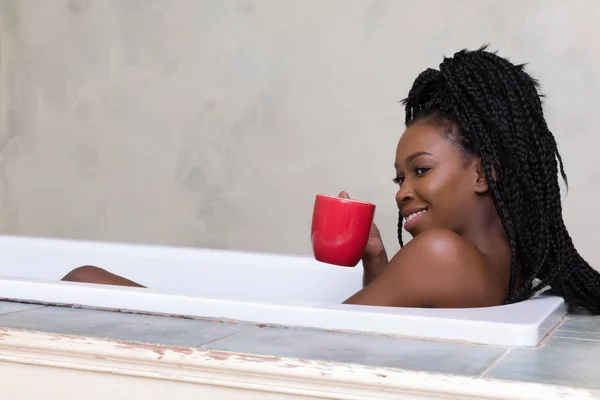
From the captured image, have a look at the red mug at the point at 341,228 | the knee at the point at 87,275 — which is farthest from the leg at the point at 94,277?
the red mug at the point at 341,228

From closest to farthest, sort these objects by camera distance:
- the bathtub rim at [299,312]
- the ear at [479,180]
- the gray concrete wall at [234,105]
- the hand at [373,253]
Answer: the bathtub rim at [299,312], the ear at [479,180], the hand at [373,253], the gray concrete wall at [234,105]

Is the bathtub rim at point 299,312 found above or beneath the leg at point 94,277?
beneath

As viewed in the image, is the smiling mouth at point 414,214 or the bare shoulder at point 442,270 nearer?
the bare shoulder at point 442,270

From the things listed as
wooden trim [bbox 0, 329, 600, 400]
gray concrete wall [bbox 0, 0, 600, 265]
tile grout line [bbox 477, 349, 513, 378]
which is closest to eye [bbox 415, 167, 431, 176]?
tile grout line [bbox 477, 349, 513, 378]

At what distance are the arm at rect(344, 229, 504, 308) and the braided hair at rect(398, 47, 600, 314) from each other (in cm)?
10

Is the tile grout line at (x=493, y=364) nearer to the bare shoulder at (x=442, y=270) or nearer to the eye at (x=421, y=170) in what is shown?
the bare shoulder at (x=442, y=270)

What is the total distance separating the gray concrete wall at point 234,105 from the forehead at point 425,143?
4.07 ft

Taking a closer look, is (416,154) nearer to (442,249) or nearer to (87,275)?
(442,249)

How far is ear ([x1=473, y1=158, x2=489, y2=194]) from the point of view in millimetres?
1356

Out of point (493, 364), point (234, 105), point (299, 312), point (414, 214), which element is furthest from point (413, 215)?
point (234, 105)

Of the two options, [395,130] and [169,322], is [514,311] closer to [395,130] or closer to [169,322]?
[169,322]

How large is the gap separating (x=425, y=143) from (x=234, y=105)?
64.5 inches

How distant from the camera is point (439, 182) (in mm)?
1368

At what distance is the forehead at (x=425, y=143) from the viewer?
54.3 inches
